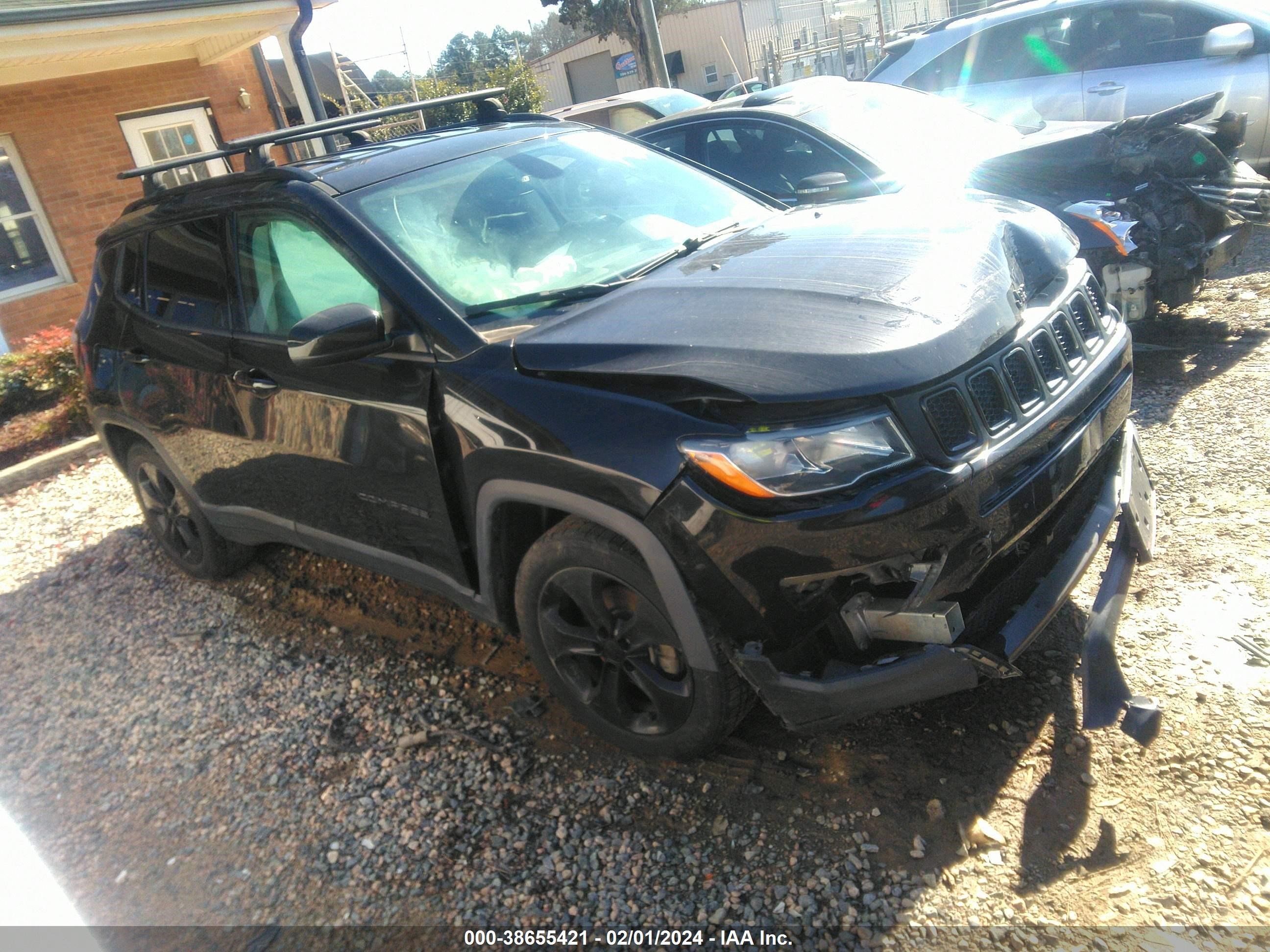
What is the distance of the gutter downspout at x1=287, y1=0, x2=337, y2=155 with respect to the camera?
10477 mm

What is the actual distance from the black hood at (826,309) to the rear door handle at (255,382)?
1273mm

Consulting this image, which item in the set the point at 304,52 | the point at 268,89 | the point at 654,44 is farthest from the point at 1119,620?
the point at 654,44

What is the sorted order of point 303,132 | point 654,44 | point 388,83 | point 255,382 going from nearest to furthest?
point 255,382 → point 303,132 → point 654,44 → point 388,83

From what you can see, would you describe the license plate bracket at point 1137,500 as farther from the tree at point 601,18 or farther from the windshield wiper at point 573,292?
the tree at point 601,18

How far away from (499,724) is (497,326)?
4.42 feet

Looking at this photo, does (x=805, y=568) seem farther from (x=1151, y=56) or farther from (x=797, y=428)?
(x=1151, y=56)

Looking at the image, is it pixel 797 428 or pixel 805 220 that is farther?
pixel 805 220

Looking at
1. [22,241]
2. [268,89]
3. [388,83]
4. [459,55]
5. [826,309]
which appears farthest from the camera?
[459,55]

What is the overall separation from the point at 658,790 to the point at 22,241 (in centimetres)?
1099

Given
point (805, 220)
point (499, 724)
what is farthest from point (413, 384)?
point (805, 220)

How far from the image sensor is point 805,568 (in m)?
2.34

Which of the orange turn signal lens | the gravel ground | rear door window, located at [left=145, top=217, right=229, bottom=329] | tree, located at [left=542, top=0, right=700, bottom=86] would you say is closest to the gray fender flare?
the orange turn signal lens

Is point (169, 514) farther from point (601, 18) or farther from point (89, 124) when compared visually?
point (601, 18)

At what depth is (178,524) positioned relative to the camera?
4945 millimetres
